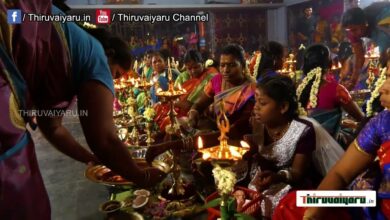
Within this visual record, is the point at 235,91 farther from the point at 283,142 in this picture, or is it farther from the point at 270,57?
the point at 270,57

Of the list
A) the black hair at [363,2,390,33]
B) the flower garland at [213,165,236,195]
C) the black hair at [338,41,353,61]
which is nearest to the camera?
the flower garland at [213,165,236,195]

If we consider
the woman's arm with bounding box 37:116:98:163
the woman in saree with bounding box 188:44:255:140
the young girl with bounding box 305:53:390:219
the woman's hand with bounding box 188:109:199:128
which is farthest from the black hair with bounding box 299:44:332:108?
the woman's arm with bounding box 37:116:98:163

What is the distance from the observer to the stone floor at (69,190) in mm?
2059

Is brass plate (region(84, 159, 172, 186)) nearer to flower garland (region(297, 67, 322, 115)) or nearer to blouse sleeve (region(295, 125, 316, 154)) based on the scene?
blouse sleeve (region(295, 125, 316, 154))

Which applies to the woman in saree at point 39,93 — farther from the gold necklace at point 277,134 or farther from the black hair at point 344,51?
the black hair at point 344,51

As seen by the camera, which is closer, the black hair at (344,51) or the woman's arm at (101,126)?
the woman's arm at (101,126)

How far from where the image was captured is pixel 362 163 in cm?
113

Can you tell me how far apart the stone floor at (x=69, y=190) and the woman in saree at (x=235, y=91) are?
0.83 meters

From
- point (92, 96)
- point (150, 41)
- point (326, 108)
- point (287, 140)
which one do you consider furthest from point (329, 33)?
point (92, 96)

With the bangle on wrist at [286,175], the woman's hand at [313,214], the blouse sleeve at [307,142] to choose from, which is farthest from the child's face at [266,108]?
the woman's hand at [313,214]

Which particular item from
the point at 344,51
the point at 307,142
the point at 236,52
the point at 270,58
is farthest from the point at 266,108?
the point at 344,51

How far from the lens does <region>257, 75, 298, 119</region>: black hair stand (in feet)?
4.78

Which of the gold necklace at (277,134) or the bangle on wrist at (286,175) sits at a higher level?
the gold necklace at (277,134)

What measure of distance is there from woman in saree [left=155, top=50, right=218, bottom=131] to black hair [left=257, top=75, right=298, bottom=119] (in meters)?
0.95
